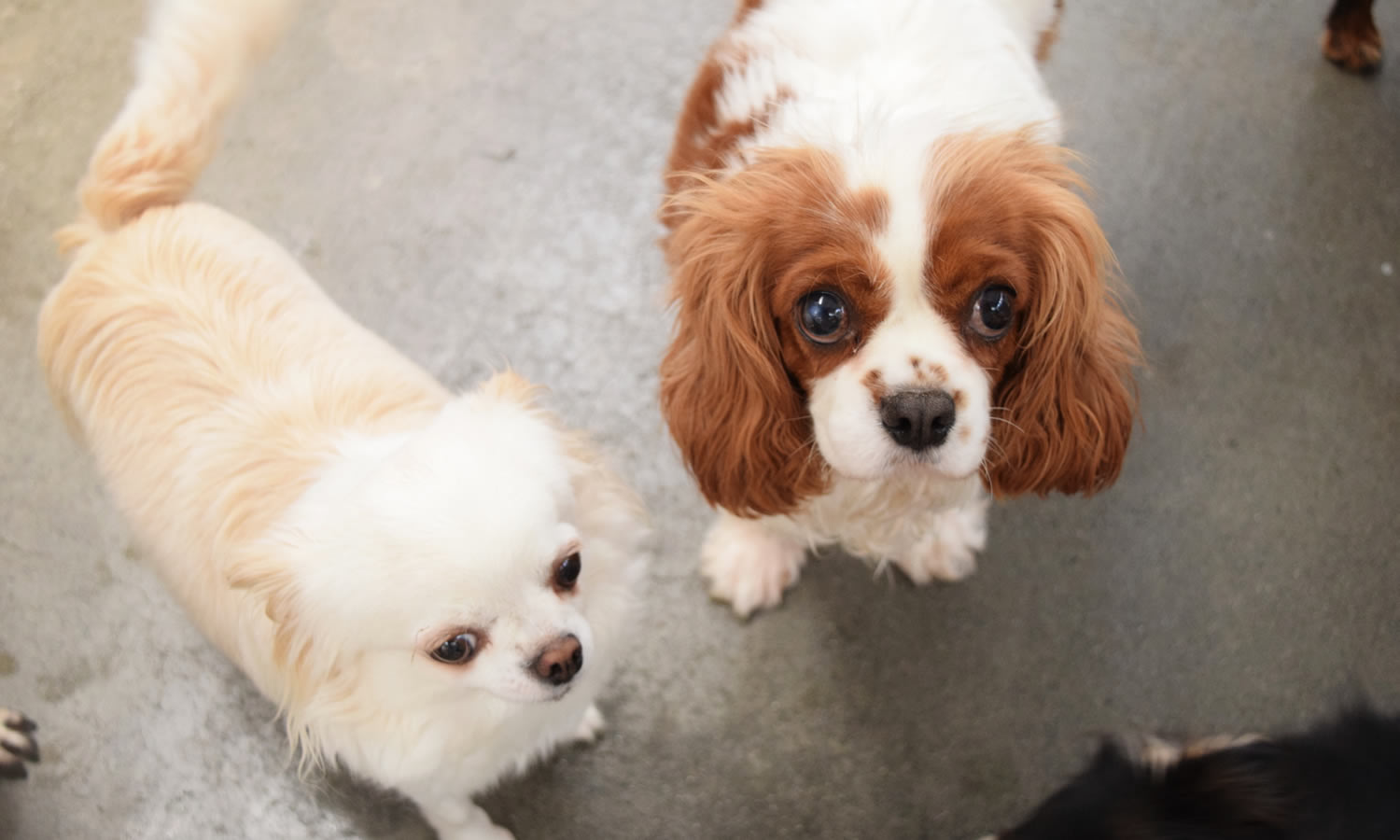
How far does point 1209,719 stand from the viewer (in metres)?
1.73

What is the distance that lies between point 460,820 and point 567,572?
0.61m

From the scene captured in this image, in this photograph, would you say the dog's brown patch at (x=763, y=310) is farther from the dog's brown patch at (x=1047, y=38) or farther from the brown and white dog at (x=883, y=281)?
the dog's brown patch at (x=1047, y=38)

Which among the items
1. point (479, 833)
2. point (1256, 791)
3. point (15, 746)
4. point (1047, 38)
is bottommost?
point (15, 746)

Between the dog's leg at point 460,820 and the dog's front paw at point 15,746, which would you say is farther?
the dog's front paw at point 15,746

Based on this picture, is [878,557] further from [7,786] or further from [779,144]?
[7,786]

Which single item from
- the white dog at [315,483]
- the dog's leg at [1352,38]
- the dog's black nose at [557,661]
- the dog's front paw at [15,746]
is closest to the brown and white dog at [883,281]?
the white dog at [315,483]

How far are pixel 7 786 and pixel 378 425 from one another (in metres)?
1.13

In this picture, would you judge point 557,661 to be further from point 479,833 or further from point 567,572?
point 479,833

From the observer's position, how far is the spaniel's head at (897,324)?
1106mm

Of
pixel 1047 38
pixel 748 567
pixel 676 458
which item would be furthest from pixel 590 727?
pixel 1047 38

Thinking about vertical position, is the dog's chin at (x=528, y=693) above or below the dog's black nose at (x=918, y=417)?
below

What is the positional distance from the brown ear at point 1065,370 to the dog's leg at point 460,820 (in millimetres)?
968

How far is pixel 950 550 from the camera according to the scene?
1812mm

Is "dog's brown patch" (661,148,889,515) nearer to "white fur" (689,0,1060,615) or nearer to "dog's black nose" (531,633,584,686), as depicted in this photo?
"white fur" (689,0,1060,615)
